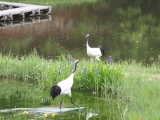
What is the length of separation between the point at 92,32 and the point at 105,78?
17.4m

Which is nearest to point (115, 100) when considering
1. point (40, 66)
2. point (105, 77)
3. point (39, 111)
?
point (105, 77)

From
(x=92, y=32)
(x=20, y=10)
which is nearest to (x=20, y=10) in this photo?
(x=20, y=10)

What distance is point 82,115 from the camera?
10.4 metres

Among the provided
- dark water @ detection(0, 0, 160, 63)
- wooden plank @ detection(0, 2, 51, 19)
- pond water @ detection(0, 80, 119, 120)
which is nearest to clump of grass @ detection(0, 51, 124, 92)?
pond water @ detection(0, 80, 119, 120)

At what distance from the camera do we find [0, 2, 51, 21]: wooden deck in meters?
31.7

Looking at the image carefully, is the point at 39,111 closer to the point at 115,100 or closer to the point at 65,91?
the point at 65,91

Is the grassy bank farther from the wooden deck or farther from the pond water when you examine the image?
the wooden deck

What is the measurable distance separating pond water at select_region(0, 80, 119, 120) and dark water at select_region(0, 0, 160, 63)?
644 centimetres

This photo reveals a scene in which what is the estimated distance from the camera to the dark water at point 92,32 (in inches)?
959

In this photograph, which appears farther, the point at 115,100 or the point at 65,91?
the point at 115,100

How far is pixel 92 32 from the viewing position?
29844 millimetres

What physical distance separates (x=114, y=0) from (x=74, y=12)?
343 inches

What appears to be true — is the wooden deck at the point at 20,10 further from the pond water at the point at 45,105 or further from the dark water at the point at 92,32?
the pond water at the point at 45,105

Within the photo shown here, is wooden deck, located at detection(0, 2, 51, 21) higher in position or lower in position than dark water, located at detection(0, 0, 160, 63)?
higher
